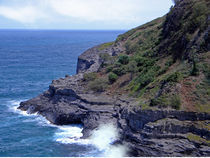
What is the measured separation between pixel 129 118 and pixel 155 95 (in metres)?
5.26

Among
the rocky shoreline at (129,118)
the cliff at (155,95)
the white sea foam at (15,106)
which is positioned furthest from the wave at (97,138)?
the white sea foam at (15,106)

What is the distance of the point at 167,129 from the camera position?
34219 mm

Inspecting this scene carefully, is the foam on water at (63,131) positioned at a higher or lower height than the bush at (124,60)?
lower

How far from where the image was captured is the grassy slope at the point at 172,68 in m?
36.5

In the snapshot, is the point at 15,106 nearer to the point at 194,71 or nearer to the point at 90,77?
the point at 90,77

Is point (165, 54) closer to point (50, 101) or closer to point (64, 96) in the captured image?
point (64, 96)

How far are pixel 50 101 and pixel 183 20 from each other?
107ft

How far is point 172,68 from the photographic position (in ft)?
149

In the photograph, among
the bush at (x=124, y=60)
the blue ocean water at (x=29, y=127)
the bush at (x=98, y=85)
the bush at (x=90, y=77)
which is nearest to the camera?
the blue ocean water at (x=29, y=127)

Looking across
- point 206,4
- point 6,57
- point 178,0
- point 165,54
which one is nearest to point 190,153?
point 165,54

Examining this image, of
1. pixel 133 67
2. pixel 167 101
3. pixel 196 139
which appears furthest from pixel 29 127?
pixel 196 139

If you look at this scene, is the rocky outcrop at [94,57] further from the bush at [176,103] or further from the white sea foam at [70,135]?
the bush at [176,103]

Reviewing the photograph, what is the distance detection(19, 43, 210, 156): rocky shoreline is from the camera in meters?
32.9

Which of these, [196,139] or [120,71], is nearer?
[196,139]
